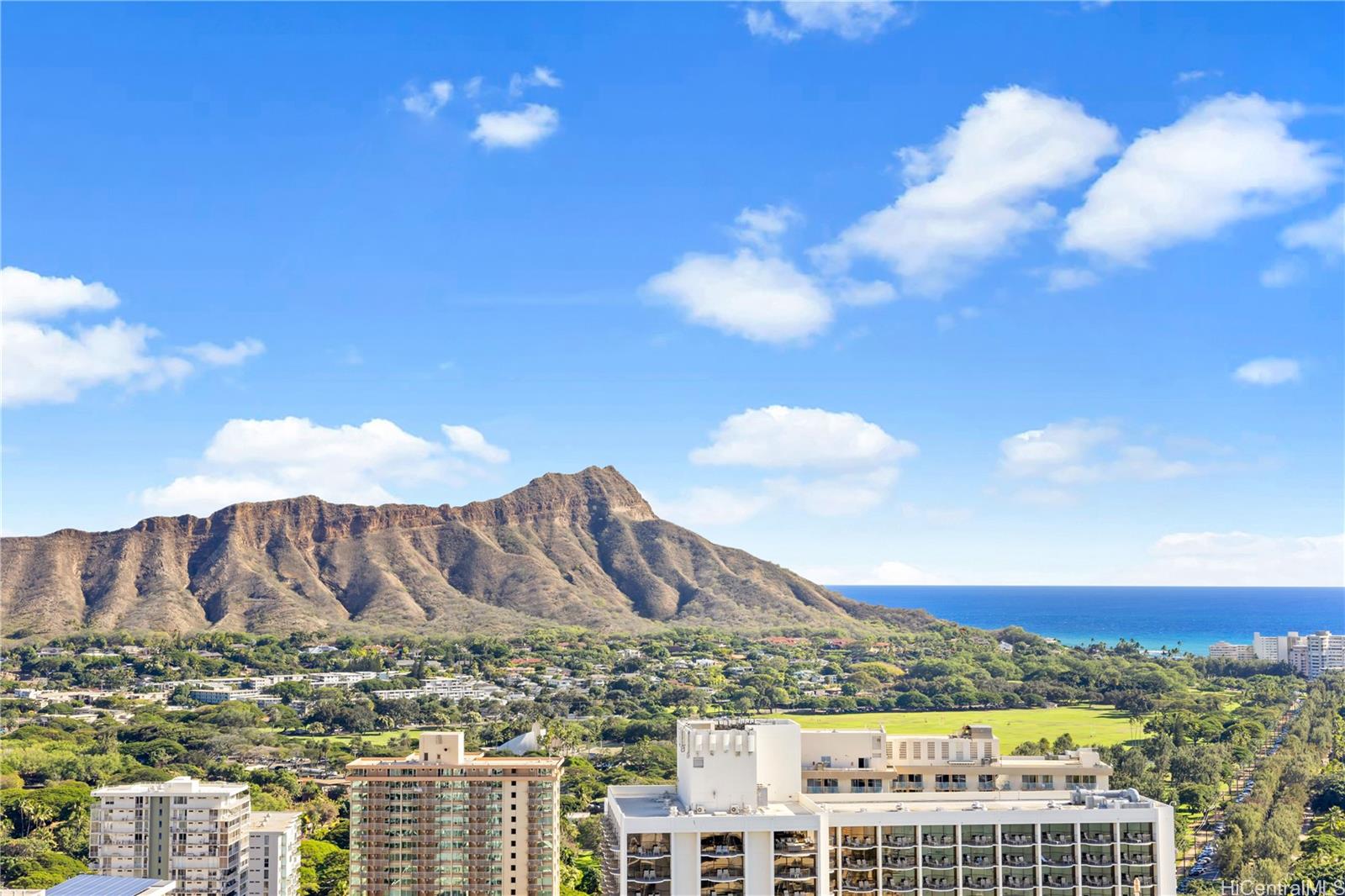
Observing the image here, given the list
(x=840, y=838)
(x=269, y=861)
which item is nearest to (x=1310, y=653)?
(x=269, y=861)

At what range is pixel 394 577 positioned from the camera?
177000 millimetres

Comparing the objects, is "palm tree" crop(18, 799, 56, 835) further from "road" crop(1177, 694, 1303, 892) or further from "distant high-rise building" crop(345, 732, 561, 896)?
"road" crop(1177, 694, 1303, 892)

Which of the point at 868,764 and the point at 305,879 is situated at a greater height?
the point at 868,764

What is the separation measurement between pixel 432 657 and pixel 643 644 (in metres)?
25.3

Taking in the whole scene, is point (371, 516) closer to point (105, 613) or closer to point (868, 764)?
point (105, 613)

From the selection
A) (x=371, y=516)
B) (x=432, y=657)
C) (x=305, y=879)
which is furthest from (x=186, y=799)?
(x=371, y=516)

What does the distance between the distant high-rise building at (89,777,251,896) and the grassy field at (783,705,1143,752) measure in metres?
50.8

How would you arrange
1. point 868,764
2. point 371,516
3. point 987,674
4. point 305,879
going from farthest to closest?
point 371,516, point 987,674, point 305,879, point 868,764

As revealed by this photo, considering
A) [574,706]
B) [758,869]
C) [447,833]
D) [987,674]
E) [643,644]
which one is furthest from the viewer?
[643,644]

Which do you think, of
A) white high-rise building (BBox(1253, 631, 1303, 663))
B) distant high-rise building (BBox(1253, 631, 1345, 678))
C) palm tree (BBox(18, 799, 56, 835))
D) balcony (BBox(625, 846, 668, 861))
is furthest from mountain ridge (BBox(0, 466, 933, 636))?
balcony (BBox(625, 846, 668, 861))

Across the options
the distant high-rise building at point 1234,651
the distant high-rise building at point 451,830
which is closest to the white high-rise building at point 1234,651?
the distant high-rise building at point 1234,651

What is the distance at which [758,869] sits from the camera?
25.0m

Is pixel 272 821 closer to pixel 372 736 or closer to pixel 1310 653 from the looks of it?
pixel 372 736

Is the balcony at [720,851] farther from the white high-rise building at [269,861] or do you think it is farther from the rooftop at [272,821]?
the rooftop at [272,821]
